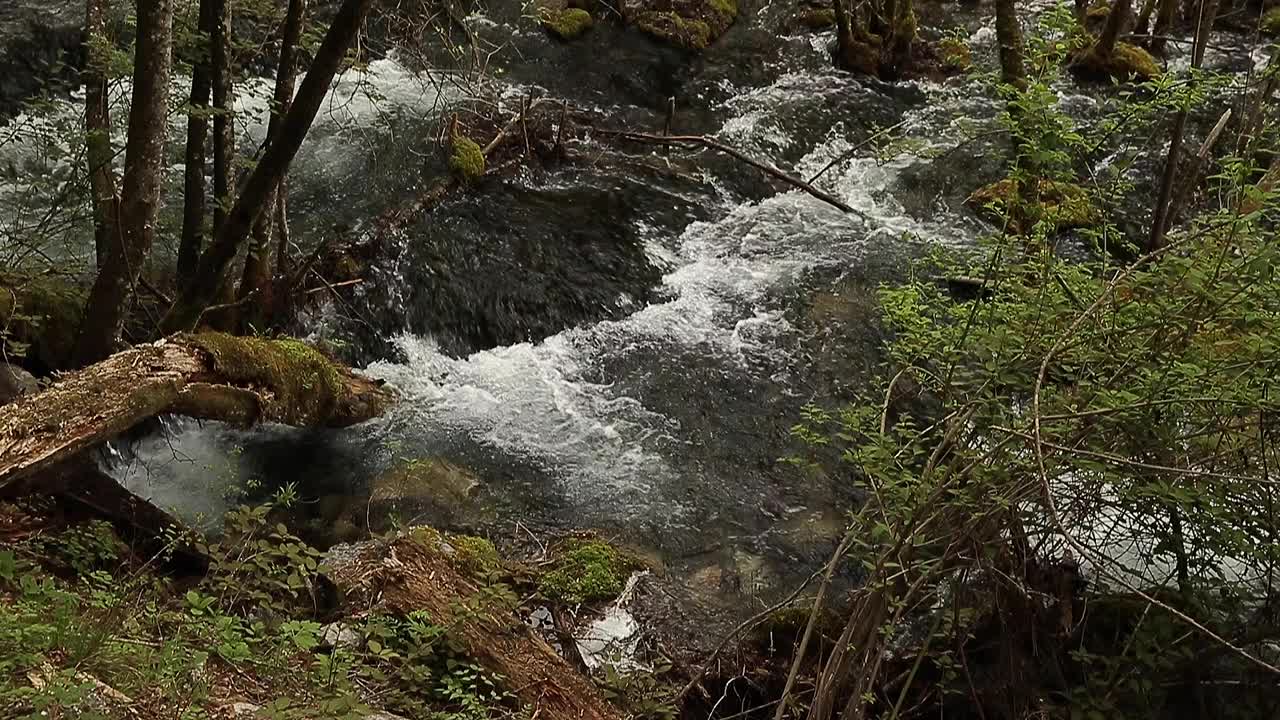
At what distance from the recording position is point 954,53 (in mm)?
14258

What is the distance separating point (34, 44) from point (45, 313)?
6116 millimetres

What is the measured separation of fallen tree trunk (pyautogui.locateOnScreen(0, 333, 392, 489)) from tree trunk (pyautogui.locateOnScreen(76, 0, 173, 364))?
570mm

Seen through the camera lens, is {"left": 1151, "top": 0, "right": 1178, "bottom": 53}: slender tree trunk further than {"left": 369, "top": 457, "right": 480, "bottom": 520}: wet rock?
Yes

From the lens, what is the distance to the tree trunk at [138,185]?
4.69 m

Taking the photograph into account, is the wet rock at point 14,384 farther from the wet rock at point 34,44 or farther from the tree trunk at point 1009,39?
the tree trunk at point 1009,39

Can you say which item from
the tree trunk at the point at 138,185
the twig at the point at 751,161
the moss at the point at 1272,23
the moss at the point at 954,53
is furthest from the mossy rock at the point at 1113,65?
the tree trunk at the point at 138,185

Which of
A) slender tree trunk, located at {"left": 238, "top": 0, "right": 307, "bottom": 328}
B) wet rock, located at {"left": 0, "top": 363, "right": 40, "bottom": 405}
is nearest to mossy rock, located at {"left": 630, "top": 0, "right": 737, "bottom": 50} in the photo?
slender tree trunk, located at {"left": 238, "top": 0, "right": 307, "bottom": 328}

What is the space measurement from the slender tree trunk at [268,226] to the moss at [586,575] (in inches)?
113

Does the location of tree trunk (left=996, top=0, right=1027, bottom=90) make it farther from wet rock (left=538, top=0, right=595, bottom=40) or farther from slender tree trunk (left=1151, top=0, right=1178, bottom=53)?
slender tree trunk (left=1151, top=0, right=1178, bottom=53)

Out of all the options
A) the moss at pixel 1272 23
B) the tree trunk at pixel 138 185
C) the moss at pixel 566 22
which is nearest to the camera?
the tree trunk at pixel 138 185

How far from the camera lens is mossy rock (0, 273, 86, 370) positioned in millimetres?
5758

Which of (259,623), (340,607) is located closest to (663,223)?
(340,607)

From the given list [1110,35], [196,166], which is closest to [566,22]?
[1110,35]

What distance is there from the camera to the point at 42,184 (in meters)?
6.69
